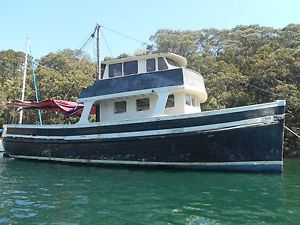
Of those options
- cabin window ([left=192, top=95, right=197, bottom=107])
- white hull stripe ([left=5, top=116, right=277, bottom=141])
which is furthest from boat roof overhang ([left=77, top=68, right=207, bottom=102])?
white hull stripe ([left=5, top=116, right=277, bottom=141])

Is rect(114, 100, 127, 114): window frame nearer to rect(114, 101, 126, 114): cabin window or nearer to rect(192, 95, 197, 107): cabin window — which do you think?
rect(114, 101, 126, 114): cabin window

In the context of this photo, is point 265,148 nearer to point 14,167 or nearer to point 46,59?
point 14,167

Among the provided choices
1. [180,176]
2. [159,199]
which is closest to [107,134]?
[180,176]

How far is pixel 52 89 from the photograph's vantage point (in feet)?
117

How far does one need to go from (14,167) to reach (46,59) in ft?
131

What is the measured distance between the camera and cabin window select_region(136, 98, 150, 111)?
53.2 ft

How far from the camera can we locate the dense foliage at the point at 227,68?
26.2 meters

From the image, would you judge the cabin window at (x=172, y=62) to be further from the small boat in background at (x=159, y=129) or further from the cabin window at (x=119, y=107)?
the cabin window at (x=119, y=107)

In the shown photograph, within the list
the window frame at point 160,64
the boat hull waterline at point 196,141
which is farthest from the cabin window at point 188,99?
the boat hull waterline at point 196,141

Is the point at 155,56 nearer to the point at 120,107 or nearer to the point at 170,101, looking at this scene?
the point at 170,101

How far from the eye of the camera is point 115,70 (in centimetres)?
1677

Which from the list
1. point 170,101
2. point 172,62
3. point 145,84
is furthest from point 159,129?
point 172,62

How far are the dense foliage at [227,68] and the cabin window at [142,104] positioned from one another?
8532mm

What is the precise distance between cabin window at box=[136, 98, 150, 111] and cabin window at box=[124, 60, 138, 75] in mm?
1238
